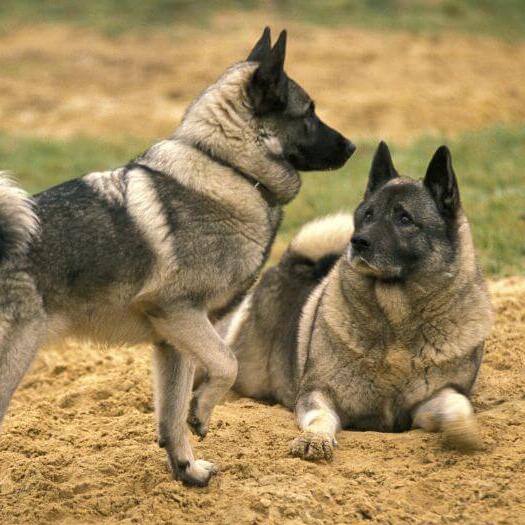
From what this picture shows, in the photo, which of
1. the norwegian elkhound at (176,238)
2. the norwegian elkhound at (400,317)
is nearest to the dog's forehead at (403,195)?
the norwegian elkhound at (400,317)

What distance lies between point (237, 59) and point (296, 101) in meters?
13.0

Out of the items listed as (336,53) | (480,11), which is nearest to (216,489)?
(336,53)

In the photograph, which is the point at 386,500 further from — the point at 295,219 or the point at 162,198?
the point at 295,219

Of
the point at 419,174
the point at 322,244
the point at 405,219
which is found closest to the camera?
the point at 405,219

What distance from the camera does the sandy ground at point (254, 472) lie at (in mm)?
4191

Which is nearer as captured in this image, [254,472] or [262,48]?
[254,472]

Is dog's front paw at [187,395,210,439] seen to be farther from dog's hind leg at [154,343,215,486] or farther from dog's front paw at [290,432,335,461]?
dog's front paw at [290,432,335,461]

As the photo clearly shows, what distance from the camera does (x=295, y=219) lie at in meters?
9.86

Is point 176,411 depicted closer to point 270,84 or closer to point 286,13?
point 270,84

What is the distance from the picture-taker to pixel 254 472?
15.0 ft

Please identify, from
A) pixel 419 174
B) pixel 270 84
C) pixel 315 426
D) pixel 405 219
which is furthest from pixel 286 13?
pixel 315 426

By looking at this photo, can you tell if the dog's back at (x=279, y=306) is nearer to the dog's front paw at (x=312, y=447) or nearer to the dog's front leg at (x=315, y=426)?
the dog's front leg at (x=315, y=426)

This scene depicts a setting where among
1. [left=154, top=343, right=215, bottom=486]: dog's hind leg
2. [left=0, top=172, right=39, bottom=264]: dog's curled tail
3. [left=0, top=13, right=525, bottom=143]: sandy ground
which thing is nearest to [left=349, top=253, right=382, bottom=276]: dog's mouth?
[left=154, top=343, right=215, bottom=486]: dog's hind leg

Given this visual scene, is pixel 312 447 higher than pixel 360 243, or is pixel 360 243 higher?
pixel 360 243
